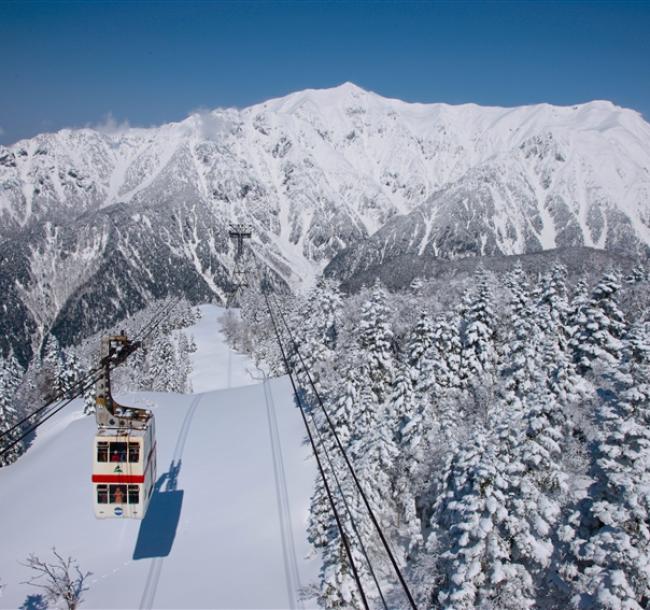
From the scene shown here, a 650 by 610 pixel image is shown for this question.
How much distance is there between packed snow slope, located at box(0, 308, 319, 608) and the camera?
125ft

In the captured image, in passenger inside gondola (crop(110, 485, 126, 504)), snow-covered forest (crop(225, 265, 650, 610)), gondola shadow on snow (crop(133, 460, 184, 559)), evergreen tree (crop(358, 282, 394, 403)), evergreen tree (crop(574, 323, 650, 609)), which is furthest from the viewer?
evergreen tree (crop(358, 282, 394, 403))

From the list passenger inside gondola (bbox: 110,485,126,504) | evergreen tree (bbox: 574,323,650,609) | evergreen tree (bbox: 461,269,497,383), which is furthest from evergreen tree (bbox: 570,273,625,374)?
passenger inside gondola (bbox: 110,485,126,504)

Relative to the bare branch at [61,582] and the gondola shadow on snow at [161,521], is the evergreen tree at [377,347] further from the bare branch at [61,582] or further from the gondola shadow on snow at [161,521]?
the bare branch at [61,582]

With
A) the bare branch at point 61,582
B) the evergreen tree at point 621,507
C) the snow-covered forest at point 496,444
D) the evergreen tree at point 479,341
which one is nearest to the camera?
the evergreen tree at point 621,507

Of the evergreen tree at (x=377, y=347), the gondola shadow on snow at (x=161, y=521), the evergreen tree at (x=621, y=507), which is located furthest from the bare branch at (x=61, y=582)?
the evergreen tree at (x=621, y=507)

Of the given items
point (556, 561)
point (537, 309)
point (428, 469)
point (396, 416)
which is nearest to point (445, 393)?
point (396, 416)

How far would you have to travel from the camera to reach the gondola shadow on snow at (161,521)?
42.6 metres

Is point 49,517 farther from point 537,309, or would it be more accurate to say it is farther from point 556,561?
point 537,309

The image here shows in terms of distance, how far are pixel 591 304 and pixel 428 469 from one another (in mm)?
22470

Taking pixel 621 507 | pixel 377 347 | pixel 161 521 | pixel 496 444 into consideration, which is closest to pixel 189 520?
pixel 161 521

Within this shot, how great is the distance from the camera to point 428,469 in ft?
137

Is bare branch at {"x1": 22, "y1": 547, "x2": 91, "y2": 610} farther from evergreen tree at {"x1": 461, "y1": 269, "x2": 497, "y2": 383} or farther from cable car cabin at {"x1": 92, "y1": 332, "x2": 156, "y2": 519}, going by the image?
evergreen tree at {"x1": 461, "y1": 269, "x2": 497, "y2": 383}

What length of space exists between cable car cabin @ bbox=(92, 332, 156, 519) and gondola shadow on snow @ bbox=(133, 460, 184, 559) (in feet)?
65.0

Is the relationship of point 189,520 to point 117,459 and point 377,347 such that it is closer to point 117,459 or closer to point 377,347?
point 377,347
